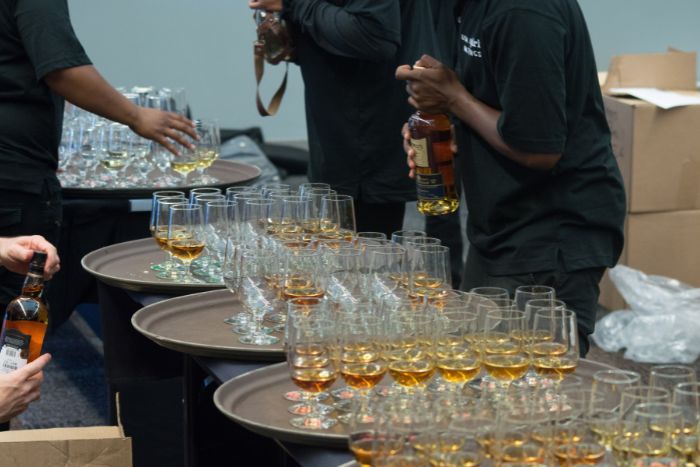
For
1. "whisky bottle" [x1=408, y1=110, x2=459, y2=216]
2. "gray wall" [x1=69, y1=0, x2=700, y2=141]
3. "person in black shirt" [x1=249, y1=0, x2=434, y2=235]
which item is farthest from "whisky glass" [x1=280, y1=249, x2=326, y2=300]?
"gray wall" [x1=69, y1=0, x2=700, y2=141]

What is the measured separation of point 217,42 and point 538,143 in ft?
14.1

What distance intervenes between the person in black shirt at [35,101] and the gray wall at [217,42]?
300 centimetres

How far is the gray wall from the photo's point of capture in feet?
20.3

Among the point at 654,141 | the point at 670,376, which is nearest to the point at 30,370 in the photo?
the point at 670,376

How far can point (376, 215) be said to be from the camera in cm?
364

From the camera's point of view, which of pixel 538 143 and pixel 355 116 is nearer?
pixel 538 143

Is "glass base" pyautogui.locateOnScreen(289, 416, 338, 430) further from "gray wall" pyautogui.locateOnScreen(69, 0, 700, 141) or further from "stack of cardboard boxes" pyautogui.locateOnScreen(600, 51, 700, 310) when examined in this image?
"gray wall" pyautogui.locateOnScreen(69, 0, 700, 141)

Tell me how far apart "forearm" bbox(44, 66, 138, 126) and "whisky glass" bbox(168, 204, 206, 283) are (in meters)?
0.70

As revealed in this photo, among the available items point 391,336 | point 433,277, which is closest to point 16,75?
point 433,277

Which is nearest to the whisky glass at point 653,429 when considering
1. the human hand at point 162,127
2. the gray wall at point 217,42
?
the human hand at point 162,127

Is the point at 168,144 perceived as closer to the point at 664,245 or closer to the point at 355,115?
the point at 355,115

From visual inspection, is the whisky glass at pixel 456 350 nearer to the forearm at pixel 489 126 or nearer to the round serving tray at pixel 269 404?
the round serving tray at pixel 269 404

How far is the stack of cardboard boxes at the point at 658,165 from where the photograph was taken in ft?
15.2

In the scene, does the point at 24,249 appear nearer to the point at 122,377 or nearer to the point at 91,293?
the point at 122,377
